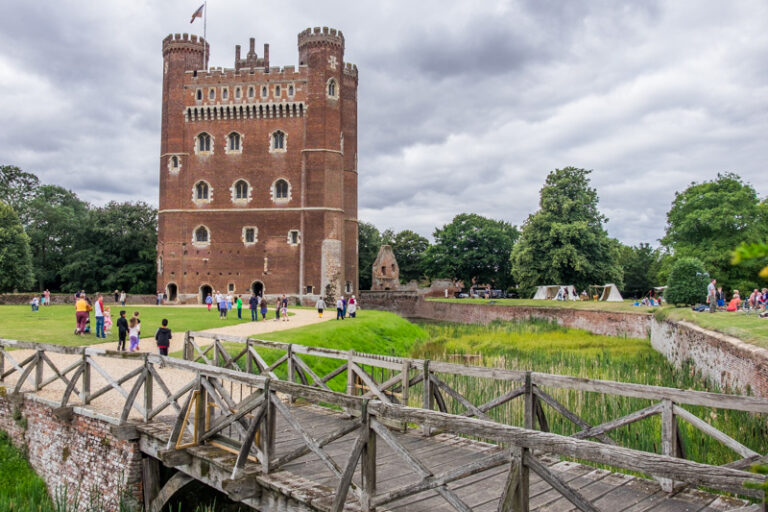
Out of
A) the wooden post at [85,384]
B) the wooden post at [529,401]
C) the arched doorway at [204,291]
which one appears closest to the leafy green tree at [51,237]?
the arched doorway at [204,291]

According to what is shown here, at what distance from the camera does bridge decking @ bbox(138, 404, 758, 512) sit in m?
4.68

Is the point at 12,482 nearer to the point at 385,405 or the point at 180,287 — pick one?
the point at 385,405

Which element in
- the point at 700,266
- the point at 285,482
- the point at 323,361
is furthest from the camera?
the point at 700,266

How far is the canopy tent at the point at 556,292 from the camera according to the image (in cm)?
3862

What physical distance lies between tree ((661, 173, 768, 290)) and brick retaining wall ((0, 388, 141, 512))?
34211 mm

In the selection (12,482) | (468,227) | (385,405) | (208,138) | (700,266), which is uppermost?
(208,138)

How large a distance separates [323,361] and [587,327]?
18.0 metres

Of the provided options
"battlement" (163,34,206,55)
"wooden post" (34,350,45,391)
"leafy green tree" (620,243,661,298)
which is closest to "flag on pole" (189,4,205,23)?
"battlement" (163,34,206,55)

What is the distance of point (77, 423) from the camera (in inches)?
328

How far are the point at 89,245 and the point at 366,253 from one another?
97.9ft

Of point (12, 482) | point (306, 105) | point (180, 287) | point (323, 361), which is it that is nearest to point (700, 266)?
point (323, 361)

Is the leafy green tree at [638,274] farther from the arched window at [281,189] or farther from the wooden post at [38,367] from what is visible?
the wooden post at [38,367]

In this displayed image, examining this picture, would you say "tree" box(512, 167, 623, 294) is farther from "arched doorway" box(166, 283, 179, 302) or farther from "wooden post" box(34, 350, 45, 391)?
"wooden post" box(34, 350, 45, 391)

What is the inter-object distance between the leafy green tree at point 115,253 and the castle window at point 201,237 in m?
11.1
